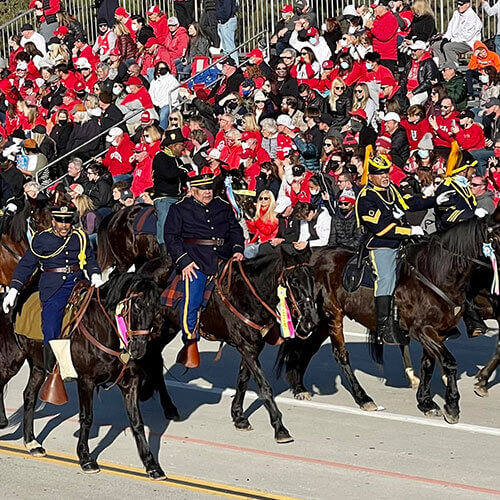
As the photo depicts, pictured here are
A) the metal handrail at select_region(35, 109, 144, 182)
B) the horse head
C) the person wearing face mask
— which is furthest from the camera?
the person wearing face mask

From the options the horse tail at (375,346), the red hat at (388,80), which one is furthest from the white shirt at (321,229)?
the red hat at (388,80)

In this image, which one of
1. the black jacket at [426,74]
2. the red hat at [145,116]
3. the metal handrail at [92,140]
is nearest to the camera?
the black jacket at [426,74]

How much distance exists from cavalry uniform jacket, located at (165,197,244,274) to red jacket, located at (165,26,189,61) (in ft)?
47.8

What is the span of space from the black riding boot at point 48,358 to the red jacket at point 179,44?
648 inches

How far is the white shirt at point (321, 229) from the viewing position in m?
17.6

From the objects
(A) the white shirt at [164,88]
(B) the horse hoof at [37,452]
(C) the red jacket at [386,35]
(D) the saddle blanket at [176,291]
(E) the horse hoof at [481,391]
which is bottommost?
(E) the horse hoof at [481,391]

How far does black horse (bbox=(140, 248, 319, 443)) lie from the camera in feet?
40.6

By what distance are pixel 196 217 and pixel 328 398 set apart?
272 centimetres

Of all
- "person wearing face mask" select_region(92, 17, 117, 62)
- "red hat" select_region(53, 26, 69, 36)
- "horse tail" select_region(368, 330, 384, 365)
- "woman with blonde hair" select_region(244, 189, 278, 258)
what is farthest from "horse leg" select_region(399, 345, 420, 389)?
"red hat" select_region(53, 26, 69, 36)

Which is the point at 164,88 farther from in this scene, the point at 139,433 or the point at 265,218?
the point at 139,433

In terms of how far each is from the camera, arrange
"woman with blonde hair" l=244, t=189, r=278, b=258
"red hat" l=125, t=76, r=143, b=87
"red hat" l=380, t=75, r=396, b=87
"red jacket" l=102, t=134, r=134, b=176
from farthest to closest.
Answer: "red hat" l=125, t=76, r=143, b=87 → "red jacket" l=102, t=134, r=134, b=176 → "red hat" l=380, t=75, r=396, b=87 → "woman with blonde hair" l=244, t=189, r=278, b=258

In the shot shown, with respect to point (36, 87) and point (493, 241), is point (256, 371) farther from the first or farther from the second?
point (36, 87)

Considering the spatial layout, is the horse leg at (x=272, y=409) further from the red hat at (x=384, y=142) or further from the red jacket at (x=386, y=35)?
the red jacket at (x=386, y=35)

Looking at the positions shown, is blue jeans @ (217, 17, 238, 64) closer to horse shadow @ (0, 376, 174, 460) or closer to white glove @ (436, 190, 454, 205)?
white glove @ (436, 190, 454, 205)
